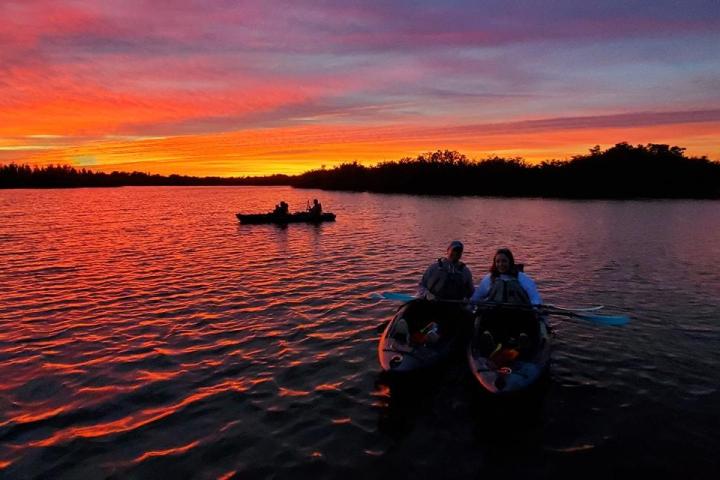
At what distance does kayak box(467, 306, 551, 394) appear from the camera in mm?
8094

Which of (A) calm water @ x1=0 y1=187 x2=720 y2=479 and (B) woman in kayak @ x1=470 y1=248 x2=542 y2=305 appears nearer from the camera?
(A) calm water @ x1=0 y1=187 x2=720 y2=479

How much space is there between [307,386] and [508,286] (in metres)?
5.19

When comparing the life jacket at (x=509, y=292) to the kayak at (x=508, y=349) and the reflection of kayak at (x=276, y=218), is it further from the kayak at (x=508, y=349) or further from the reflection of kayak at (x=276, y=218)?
the reflection of kayak at (x=276, y=218)

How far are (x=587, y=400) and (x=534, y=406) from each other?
1230mm

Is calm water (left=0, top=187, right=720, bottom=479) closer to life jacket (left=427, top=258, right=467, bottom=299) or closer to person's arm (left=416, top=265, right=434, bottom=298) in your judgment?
person's arm (left=416, top=265, right=434, bottom=298)

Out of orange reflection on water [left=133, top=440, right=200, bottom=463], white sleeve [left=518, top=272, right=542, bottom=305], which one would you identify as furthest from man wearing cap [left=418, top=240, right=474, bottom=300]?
orange reflection on water [left=133, top=440, right=200, bottom=463]

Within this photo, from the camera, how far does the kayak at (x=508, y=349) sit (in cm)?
809

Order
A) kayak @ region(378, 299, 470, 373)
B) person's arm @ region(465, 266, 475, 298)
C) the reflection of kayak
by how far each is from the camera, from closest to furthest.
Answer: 1. kayak @ region(378, 299, 470, 373)
2. person's arm @ region(465, 266, 475, 298)
3. the reflection of kayak

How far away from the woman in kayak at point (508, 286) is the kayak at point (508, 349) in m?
0.27

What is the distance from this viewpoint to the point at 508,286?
10594mm

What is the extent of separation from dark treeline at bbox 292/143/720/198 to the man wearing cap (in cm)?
9784

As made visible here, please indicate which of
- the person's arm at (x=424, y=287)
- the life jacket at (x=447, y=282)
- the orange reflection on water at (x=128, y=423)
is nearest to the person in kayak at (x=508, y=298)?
the life jacket at (x=447, y=282)

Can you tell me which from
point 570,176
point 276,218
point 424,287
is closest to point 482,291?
point 424,287

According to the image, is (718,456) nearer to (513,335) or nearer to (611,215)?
(513,335)
